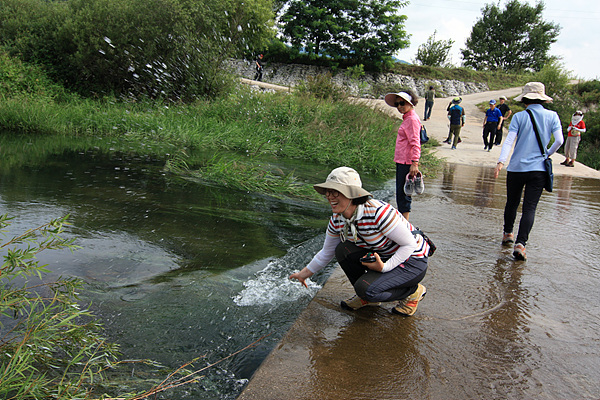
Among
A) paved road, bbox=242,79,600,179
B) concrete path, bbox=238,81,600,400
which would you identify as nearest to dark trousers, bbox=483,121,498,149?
paved road, bbox=242,79,600,179

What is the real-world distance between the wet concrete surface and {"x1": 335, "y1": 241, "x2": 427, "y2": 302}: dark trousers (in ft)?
0.69

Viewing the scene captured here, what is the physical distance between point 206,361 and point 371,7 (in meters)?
41.0

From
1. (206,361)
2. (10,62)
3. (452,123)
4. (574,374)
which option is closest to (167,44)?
(10,62)

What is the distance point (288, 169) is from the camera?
9.76 meters

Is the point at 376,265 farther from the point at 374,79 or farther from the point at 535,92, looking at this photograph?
the point at 374,79

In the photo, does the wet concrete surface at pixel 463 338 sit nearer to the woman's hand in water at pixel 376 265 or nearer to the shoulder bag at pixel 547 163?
the woman's hand in water at pixel 376 265

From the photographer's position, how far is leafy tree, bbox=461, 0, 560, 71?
5297 centimetres

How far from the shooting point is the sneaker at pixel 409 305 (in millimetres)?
3258

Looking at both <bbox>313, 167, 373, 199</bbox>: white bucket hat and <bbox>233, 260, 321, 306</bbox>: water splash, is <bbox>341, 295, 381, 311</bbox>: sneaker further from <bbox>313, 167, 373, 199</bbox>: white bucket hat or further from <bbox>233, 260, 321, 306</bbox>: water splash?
<bbox>313, 167, 373, 199</bbox>: white bucket hat

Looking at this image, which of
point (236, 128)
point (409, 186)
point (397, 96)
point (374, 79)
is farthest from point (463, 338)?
point (374, 79)

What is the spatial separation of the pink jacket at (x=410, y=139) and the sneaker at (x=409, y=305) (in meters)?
2.51

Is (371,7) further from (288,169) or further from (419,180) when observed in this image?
(419,180)

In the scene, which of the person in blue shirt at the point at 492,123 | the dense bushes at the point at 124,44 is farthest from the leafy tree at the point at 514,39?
the dense bushes at the point at 124,44

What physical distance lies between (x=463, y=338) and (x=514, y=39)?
59.7 metres
